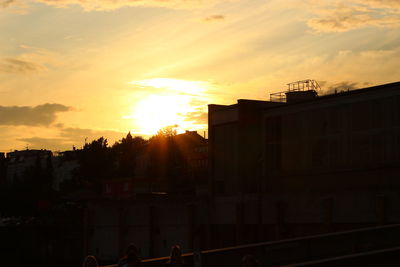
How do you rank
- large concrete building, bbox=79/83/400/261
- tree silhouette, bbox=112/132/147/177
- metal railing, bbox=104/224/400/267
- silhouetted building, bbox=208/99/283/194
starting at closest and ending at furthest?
metal railing, bbox=104/224/400/267 < large concrete building, bbox=79/83/400/261 < silhouetted building, bbox=208/99/283/194 < tree silhouette, bbox=112/132/147/177

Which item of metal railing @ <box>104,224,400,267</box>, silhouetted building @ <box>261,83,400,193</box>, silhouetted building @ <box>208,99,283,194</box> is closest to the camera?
metal railing @ <box>104,224,400,267</box>

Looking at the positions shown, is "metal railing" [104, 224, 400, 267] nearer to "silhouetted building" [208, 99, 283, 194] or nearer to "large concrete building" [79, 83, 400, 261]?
"large concrete building" [79, 83, 400, 261]

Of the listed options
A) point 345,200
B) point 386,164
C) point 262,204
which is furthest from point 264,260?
point 386,164

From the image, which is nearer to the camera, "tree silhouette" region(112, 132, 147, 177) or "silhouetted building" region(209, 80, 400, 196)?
"silhouetted building" region(209, 80, 400, 196)

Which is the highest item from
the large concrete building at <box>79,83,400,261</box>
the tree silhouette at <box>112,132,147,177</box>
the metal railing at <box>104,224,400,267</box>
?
the tree silhouette at <box>112,132,147,177</box>

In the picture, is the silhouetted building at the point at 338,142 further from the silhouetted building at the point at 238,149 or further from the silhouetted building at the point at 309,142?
the silhouetted building at the point at 238,149

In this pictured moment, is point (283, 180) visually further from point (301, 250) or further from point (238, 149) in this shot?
point (301, 250)

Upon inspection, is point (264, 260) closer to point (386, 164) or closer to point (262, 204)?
point (262, 204)

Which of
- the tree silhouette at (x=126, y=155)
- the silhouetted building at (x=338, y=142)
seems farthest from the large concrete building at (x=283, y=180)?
the tree silhouette at (x=126, y=155)

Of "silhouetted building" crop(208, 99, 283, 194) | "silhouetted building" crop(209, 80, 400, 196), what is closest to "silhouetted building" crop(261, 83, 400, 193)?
"silhouetted building" crop(209, 80, 400, 196)

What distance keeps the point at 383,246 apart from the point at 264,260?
414 centimetres

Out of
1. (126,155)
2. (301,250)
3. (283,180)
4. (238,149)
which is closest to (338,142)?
(283,180)

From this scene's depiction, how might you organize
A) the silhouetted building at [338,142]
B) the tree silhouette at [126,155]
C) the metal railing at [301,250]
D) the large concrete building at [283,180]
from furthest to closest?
the tree silhouette at [126,155] < the silhouetted building at [338,142] < the large concrete building at [283,180] < the metal railing at [301,250]

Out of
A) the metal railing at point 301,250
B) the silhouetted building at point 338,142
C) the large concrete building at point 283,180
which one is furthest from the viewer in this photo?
the silhouetted building at point 338,142
